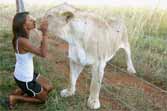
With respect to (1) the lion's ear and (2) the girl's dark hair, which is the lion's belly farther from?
(2) the girl's dark hair

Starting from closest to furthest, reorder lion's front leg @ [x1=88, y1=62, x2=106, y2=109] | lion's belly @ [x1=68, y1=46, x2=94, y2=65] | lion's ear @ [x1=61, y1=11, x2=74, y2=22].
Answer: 1. lion's ear @ [x1=61, y1=11, x2=74, y2=22]
2. lion's belly @ [x1=68, y1=46, x2=94, y2=65]
3. lion's front leg @ [x1=88, y1=62, x2=106, y2=109]

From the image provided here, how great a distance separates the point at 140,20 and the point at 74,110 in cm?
333

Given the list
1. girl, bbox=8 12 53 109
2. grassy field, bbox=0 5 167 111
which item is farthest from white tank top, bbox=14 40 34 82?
grassy field, bbox=0 5 167 111

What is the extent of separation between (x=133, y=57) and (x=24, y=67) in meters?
2.35

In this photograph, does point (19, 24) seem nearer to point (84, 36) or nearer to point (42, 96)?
point (84, 36)

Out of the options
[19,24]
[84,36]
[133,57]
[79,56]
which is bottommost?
[133,57]

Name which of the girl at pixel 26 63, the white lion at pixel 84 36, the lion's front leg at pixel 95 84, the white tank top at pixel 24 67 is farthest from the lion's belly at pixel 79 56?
the white tank top at pixel 24 67

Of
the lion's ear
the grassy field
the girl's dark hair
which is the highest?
the lion's ear

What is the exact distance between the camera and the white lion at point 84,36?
15.8 ft

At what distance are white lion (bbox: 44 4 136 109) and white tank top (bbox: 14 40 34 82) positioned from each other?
386mm

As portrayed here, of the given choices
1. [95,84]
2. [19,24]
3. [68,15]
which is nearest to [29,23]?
[19,24]

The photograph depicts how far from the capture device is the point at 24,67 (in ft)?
16.3

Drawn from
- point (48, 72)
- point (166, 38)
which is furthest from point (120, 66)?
point (166, 38)

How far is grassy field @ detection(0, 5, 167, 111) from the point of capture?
5.25 metres
